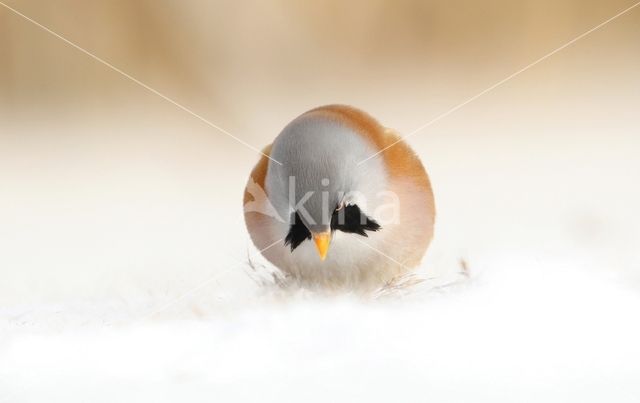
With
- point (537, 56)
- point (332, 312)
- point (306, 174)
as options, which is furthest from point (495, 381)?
point (537, 56)

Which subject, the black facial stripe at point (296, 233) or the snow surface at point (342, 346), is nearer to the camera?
the snow surface at point (342, 346)

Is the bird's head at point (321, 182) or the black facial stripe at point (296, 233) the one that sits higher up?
the bird's head at point (321, 182)

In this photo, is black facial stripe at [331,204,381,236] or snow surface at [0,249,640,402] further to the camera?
black facial stripe at [331,204,381,236]

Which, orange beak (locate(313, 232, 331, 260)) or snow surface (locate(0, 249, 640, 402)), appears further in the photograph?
orange beak (locate(313, 232, 331, 260))

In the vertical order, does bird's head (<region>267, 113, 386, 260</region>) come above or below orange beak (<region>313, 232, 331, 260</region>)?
above

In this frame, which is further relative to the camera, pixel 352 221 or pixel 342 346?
pixel 352 221

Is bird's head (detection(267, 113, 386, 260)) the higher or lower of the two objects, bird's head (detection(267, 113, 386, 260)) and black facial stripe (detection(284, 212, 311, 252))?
the higher
